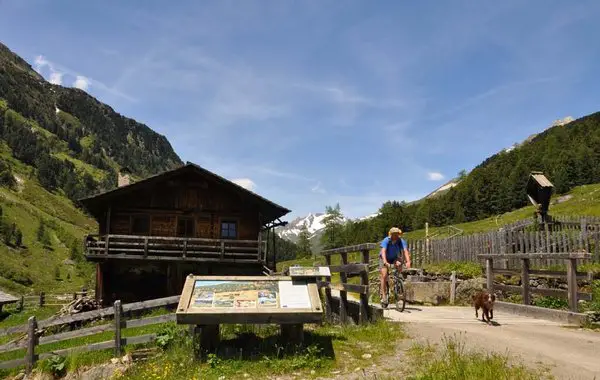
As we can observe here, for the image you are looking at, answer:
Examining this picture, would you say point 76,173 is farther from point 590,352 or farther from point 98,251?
point 590,352

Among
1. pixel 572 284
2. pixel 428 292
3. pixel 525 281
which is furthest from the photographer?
pixel 428 292

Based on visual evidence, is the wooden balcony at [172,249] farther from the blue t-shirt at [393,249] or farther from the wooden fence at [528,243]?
the blue t-shirt at [393,249]

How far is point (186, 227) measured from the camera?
91.3 ft

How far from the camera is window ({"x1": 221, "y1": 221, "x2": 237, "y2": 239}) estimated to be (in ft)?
92.3

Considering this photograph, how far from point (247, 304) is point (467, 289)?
43.3 feet

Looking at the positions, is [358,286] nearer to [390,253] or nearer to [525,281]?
[390,253]

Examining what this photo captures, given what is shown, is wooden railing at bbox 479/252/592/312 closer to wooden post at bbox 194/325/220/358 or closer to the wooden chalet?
wooden post at bbox 194/325/220/358

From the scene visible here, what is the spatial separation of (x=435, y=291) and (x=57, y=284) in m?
61.4

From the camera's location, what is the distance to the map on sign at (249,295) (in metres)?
8.45

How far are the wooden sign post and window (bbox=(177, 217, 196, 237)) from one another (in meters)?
18.8

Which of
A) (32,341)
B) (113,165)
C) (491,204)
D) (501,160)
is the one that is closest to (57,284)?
(32,341)

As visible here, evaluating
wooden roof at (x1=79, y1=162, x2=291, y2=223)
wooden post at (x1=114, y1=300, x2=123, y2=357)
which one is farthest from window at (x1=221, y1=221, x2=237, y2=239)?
wooden post at (x1=114, y1=300, x2=123, y2=357)

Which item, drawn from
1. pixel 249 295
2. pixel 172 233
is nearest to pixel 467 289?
pixel 249 295

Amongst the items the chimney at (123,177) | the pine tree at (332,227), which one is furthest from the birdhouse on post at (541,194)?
the pine tree at (332,227)
